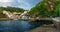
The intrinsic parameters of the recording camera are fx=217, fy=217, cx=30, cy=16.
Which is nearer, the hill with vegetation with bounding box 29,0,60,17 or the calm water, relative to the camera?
the calm water

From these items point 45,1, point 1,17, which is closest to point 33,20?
point 45,1

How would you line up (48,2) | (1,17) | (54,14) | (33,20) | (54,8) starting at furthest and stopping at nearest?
(1,17) → (33,20) → (48,2) → (54,8) → (54,14)

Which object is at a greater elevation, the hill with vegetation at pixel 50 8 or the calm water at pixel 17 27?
the hill with vegetation at pixel 50 8

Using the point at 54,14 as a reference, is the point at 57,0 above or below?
→ above

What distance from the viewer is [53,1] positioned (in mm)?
18906

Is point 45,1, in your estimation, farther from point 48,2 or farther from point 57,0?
point 57,0

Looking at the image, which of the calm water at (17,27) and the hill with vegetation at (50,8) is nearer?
the calm water at (17,27)

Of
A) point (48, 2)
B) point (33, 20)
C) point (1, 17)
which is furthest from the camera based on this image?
point (1, 17)

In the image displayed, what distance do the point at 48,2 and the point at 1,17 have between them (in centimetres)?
961

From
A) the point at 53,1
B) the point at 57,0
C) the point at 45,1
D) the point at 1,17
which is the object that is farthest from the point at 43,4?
the point at 1,17

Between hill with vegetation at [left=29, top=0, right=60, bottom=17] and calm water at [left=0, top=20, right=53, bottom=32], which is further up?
hill with vegetation at [left=29, top=0, right=60, bottom=17]

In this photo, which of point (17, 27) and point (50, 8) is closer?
→ point (17, 27)

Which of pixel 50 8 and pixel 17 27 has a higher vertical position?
pixel 50 8

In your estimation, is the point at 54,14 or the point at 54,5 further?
the point at 54,5
